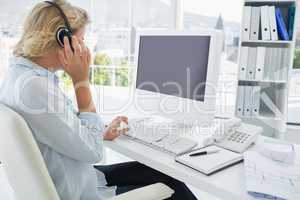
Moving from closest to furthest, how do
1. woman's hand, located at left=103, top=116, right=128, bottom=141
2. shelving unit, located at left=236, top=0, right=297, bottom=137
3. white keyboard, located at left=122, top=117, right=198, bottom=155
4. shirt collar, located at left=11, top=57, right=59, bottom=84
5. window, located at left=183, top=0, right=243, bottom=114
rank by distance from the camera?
shirt collar, located at left=11, top=57, right=59, bottom=84
white keyboard, located at left=122, top=117, right=198, bottom=155
woman's hand, located at left=103, top=116, right=128, bottom=141
shelving unit, located at left=236, top=0, right=297, bottom=137
window, located at left=183, top=0, right=243, bottom=114

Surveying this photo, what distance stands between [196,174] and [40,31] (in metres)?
0.65

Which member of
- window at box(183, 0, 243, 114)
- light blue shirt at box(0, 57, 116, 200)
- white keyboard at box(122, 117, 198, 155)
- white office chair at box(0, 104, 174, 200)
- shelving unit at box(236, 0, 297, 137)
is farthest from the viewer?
window at box(183, 0, 243, 114)

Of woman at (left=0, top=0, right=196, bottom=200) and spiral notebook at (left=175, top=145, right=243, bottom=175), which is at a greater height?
woman at (left=0, top=0, right=196, bottom=200)

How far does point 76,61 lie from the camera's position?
0.96m

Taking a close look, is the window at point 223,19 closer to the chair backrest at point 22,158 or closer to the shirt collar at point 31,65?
the shirt collar at point 31,65

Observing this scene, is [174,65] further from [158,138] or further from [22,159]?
[22,159]

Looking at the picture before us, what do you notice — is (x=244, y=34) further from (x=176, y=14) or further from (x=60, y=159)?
(x=60, y=159)

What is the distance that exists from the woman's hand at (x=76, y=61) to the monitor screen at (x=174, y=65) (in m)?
0.38

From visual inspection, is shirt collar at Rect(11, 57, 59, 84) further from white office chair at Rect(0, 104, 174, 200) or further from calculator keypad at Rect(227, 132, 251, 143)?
calculator keypad at Rect(227, 132, 251, 143)

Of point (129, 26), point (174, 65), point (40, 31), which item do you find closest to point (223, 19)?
point (129, 26)

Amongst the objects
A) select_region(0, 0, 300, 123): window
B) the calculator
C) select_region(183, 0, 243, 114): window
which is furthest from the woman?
select_region(183, 0, 243, 114): window

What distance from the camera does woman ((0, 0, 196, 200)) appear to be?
74 cm

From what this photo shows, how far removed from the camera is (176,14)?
305cm

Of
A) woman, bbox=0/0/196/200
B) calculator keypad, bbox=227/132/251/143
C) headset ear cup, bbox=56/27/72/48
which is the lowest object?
calculator keypad, bbox=227/132/251/143
